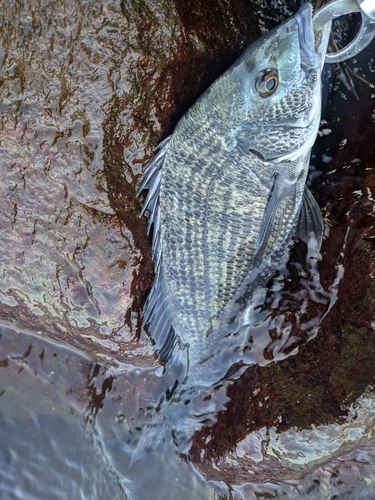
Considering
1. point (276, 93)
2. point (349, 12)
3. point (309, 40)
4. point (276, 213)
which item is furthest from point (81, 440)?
point (349, 12)

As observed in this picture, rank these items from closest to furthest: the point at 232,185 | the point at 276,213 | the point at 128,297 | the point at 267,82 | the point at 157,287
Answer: the point at 267,82 < the point at 232,185 < the point at 276,213 < the point at 128,297 < the point at 157,287

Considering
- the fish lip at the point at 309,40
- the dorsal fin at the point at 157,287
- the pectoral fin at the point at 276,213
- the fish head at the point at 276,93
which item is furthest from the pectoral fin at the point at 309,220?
the dorsal fin at the point at 157,287

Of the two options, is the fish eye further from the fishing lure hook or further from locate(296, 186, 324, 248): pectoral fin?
locate(296, 186, 324, 248): pectoral fin

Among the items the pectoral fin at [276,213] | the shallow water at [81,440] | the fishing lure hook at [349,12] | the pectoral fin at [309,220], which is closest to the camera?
the fishing lure hook at [349,12]

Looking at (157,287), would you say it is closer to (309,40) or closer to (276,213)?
(276,213)

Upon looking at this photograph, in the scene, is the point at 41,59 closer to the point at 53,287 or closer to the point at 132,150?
the point at 132,150

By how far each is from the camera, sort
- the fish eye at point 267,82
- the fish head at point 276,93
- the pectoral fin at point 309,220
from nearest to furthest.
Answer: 1. the fish head at point 276,93
2. the fish eye at point 267,82
3. the pectoral fin at point 309,220

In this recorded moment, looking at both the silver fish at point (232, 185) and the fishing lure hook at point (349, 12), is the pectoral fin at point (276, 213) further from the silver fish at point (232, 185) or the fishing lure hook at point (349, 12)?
the fishing lure hook at point (349, 12)
